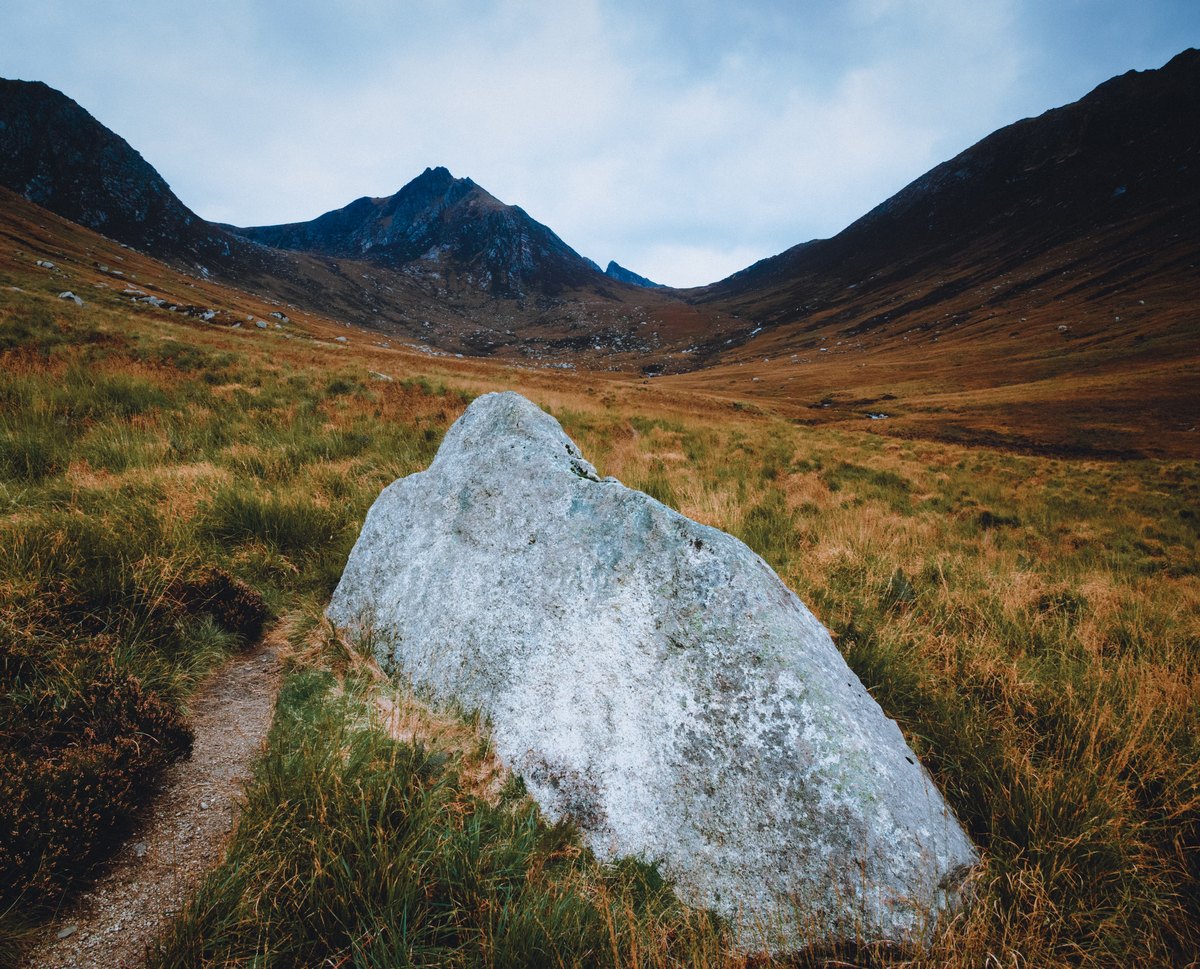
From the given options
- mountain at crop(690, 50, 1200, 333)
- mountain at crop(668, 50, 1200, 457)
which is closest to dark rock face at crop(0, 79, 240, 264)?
mountain at crop(668, 50, 1200, 457)

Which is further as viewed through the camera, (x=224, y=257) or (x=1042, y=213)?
(x=1042, y=213)

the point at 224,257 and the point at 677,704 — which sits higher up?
the point at 224,257

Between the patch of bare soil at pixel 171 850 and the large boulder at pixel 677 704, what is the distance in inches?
41.7

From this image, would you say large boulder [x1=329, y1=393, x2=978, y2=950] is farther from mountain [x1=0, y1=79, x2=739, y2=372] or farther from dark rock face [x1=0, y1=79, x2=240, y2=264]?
dark rock face [x1=0, y1=79, x2=240, y2=264]

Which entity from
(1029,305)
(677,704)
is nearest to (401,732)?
(677,704)

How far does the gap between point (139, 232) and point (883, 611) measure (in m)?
175

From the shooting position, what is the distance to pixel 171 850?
195cm

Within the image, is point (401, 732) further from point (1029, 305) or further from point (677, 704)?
point (1029, 305)

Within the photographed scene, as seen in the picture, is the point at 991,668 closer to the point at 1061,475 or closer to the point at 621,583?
the point at 621,583

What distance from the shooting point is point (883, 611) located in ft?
15.7

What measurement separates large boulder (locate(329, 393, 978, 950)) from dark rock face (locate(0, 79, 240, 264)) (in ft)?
517

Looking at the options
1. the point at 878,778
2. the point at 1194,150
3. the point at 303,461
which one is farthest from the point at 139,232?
the point at 1194,150

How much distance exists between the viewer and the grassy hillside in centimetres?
177

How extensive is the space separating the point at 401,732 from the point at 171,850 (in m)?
1.04
